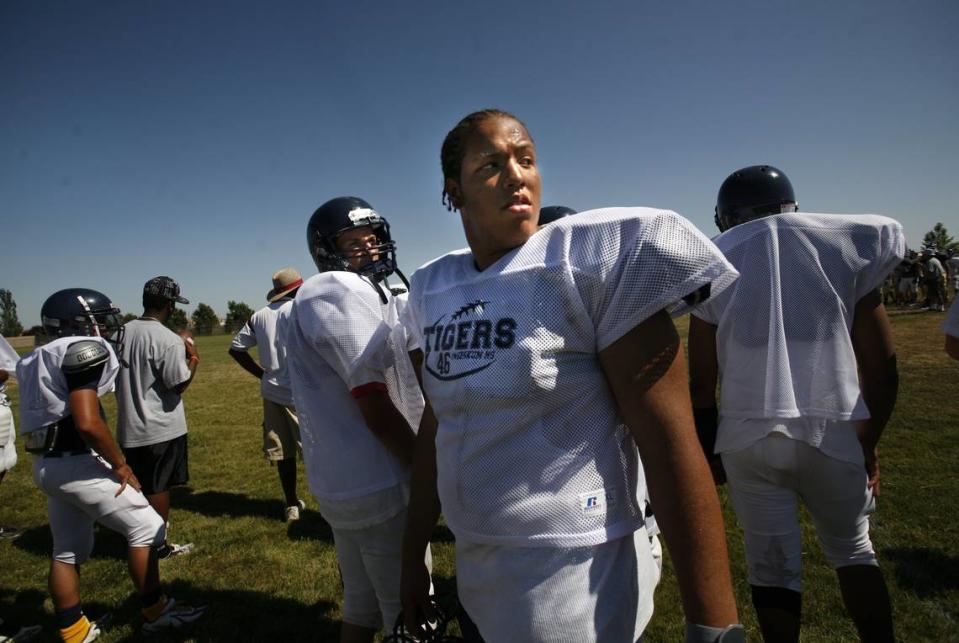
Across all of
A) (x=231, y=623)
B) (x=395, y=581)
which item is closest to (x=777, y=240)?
(x=395, y=581)

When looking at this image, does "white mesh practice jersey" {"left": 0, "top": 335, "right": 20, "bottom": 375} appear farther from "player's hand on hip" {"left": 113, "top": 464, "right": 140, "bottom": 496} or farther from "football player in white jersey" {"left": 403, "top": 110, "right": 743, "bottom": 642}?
"football player in white jersey" {"left": 403, "top": 110, "right": 743, "bottom": 642}

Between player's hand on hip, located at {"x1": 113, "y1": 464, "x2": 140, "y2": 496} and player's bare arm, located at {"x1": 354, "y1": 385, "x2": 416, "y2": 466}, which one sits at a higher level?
player's bare arm, located at {"x1": 354, "y1": 385, "x2": 416, "y2": 466}

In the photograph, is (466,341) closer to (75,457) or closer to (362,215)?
(362,215)

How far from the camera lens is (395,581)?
2.32m

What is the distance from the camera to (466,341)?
4.74ft

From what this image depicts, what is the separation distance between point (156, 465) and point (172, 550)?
3.28ft

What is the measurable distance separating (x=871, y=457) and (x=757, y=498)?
0.76 metres

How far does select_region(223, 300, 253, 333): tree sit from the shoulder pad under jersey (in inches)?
3248

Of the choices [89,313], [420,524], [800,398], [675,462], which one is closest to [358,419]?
[420,524]

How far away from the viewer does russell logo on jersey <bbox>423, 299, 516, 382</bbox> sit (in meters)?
1.36

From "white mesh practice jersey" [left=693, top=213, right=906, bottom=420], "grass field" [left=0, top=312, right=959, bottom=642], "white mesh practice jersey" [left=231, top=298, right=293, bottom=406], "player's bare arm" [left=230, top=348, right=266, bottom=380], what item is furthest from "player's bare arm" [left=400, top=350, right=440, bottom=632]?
"player's bare arm" [left=230, top=348, right=266, bottom=380]

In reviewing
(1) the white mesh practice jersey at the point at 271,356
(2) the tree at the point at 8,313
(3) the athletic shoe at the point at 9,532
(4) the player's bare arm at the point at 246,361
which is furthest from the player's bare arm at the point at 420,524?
(2) the tree at the point at 8,313

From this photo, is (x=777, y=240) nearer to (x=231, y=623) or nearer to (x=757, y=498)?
(x=757, y=498)

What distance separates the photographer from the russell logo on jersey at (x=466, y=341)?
4.45ft
